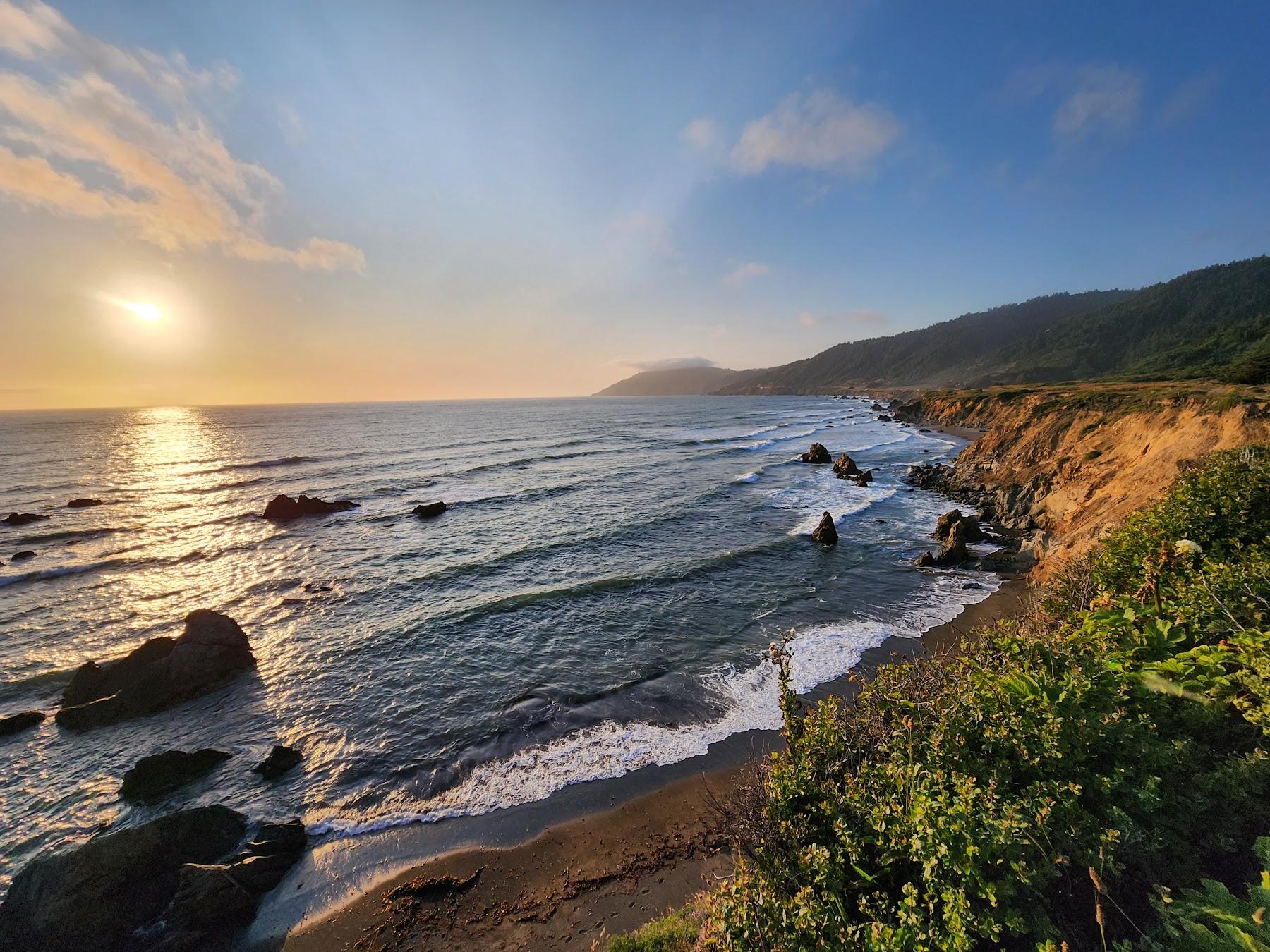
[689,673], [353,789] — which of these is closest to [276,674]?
[353,789]

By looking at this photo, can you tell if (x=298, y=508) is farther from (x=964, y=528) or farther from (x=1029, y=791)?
(x=964, y=528)

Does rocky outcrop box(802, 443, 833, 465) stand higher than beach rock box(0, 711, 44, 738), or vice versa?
beach rock box(0, 711, 44, 738)

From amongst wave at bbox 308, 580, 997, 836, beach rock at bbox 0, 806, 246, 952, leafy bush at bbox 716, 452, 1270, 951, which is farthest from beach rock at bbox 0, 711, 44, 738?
leafy bush at bbox 716, 452, 1270, 951

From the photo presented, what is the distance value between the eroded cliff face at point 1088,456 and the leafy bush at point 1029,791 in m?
9.76

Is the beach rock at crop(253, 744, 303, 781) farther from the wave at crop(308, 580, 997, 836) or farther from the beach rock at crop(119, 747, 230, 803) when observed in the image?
the wave at crop(308, 580, 997, 836)

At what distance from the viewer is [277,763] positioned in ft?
41.7

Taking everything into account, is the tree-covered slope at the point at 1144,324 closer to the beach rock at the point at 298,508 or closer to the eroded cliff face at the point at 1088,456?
the eroded cliff face at the point at 1088,456

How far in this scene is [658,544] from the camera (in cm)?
2861

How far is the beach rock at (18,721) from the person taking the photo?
14.4 metres

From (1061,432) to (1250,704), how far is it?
39041mm

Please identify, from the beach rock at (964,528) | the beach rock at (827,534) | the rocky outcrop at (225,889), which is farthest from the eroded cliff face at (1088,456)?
the rocky outcrop at (225,889)

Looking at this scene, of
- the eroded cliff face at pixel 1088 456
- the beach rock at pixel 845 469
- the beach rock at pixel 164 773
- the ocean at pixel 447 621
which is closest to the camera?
the beach rock at pixel 164 773

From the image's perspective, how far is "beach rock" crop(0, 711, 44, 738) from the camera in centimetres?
1436

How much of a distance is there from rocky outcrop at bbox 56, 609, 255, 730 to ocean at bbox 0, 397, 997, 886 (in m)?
0.55
